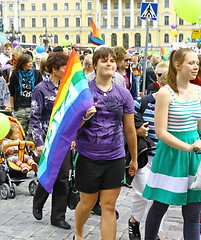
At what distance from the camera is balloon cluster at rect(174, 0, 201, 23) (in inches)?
317

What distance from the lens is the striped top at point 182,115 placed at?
3266mm

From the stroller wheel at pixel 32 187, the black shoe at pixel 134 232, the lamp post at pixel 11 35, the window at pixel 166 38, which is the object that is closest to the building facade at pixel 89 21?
the window at pixel 166 38

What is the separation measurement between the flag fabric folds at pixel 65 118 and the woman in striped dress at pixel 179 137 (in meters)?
0.56

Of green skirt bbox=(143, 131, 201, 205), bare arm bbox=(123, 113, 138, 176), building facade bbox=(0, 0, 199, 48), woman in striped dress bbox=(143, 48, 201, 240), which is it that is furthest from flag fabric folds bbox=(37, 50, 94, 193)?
building facade bbox=(0, 0, 199, 48)

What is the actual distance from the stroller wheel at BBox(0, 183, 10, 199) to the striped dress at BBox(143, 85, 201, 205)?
2591 mm

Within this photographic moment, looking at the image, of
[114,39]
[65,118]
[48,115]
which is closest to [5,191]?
[48,115]

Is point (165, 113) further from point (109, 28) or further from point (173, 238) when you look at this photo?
point (109, 28)

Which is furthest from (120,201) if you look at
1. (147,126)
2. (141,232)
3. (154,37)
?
(154,37)

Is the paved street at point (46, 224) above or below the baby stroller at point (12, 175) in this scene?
below

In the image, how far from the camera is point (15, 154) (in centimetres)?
591

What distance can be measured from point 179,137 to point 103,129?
573 millimetres

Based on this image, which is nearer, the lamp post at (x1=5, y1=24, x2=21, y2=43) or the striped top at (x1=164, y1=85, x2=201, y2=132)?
the striped top at (x1=164, y1=85, x2=201, y2=132)

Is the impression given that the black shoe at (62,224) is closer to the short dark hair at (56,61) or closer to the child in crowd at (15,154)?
the child in crowd at (15,154)

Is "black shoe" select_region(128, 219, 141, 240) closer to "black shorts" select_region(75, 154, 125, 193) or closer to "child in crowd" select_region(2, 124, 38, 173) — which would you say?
"black shorts" select_region(75, 154, 125, 193)
